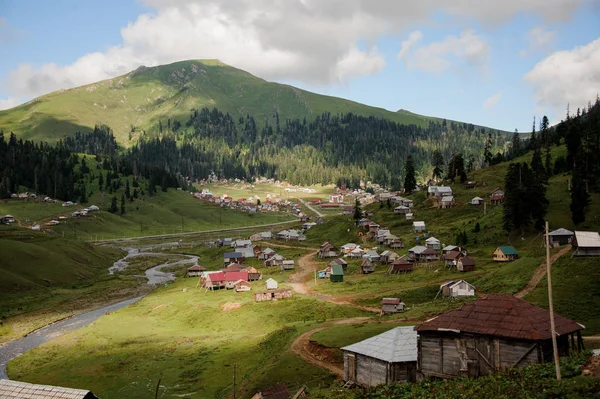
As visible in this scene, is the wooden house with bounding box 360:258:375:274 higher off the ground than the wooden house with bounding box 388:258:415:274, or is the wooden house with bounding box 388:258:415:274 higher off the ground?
the wooden house with bounding box 388:258:415:274

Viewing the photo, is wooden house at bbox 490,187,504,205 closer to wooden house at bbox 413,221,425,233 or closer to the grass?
wooden house at bbox 413,221,425,233

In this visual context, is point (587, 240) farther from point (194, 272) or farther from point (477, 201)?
point (194, 272)

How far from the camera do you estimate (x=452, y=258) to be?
95.7 m

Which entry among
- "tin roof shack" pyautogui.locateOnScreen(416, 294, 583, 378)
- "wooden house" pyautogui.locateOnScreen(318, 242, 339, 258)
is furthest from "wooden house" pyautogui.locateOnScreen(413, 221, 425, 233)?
"tin roof shack" pyautogui.locateOnScreen(416, 294, 583, 378)

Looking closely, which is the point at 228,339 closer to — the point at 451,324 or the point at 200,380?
the point at 200,380

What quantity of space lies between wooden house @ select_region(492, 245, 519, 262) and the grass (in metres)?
36.9

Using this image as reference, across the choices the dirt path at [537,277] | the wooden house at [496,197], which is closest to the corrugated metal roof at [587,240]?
the dirt path at [537,277]

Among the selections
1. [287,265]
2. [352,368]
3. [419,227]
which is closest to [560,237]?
[419,227]

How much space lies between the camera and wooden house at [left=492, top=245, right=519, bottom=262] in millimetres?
89375

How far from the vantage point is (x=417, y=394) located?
27156 mm

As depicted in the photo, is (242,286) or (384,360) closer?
(384,360)

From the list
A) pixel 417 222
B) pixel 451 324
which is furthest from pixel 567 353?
pixel 417 222

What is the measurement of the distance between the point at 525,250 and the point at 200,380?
68.0 m

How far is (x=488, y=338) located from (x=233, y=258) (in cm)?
11988
